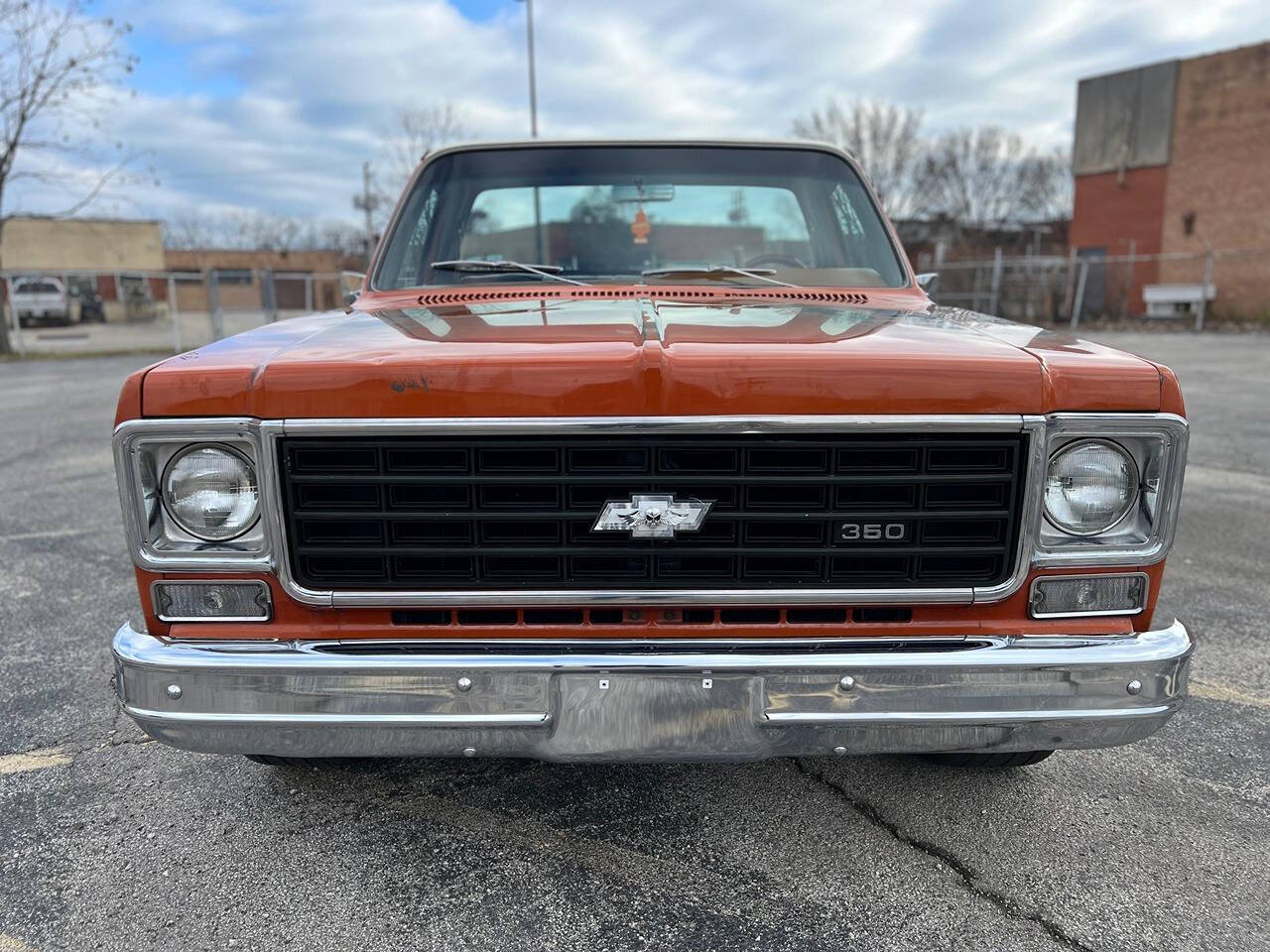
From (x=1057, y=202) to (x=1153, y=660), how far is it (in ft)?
171

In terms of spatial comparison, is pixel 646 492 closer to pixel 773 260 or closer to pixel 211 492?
pixel 211 492

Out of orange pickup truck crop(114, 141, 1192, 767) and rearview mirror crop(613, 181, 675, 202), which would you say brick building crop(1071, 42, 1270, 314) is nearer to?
rearview mirror crop(613, 181, 675, 202)

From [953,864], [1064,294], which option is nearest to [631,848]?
[953,864]

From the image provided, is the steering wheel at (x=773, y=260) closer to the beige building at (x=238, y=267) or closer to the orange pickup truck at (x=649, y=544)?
the orange pickup truck at (x=649, y=544)

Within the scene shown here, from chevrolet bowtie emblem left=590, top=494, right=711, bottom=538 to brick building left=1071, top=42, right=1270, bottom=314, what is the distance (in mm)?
24920

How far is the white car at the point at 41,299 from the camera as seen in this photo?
87.6 ft

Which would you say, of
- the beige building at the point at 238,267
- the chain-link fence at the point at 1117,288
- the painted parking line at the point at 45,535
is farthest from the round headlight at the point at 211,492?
the beige building at the point at 238,267

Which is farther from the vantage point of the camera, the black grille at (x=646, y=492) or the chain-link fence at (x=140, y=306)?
the chain-link fence at (x=140, y=306)

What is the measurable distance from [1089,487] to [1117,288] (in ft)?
82.5

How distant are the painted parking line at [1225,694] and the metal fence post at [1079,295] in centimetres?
2090

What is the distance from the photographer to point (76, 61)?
17656 mm

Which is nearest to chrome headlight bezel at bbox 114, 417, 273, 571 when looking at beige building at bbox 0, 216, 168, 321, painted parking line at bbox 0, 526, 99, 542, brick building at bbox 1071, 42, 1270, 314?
painted parking line at bbox 0, 526, 99, 542

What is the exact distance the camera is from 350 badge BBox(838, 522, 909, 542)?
1.84 m

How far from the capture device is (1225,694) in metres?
3.00
